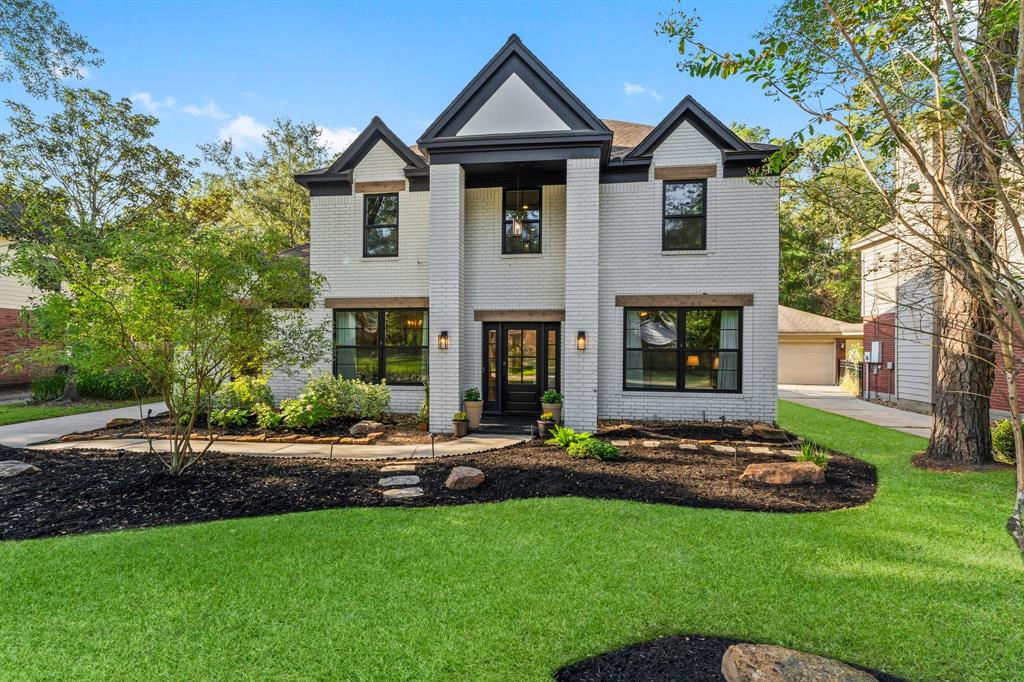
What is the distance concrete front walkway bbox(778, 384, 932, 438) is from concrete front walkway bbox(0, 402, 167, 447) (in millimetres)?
16738

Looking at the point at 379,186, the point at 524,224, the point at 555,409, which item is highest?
the point at 379,186

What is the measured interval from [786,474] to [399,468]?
517 centimetres

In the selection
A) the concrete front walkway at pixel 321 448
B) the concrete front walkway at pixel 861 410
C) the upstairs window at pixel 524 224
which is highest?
the upstairs window at pixel 524 224

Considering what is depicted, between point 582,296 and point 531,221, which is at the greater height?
point 531,221

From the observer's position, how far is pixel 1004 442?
7.29 m

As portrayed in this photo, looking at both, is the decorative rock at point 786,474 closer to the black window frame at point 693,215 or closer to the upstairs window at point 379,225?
the black window frame at point 693,215

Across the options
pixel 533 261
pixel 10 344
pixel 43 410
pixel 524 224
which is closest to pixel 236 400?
pixel 43 410

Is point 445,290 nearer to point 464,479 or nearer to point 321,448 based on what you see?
point 321,448

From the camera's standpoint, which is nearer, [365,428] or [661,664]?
[661,664]

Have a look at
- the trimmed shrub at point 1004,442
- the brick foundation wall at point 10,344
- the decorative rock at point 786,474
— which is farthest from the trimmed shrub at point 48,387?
the trimmed shrub at point 1004,442

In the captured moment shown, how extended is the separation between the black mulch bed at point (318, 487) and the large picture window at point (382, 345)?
440cm

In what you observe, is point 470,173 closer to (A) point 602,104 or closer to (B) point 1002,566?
(A) point 602,104

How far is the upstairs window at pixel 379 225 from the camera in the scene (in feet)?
38.5

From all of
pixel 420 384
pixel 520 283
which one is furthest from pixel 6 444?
pixel 520 283
